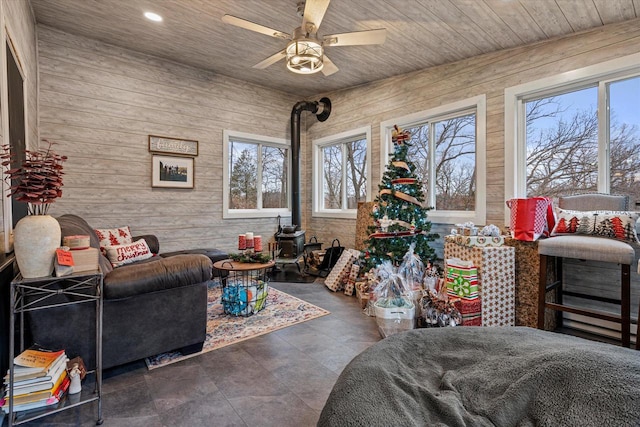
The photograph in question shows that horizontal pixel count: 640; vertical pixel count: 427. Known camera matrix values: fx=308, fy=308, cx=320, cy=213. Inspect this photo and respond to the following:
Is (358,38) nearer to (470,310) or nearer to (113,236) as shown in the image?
(470,310)

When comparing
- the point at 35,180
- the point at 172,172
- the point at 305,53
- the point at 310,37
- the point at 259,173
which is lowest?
the point at 35,180

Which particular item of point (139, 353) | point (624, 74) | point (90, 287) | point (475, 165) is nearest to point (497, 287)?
point (475, 165)

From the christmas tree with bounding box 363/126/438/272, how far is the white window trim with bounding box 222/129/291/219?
249 cm

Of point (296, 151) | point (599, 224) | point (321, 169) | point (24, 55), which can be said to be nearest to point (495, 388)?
point (599, 224)

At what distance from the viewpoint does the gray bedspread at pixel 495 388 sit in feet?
2.56

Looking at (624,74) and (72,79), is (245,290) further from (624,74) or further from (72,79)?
(624,74)

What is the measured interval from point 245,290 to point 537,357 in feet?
9.40

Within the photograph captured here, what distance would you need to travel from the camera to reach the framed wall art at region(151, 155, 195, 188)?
457cm

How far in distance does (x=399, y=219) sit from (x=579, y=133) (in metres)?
2.06

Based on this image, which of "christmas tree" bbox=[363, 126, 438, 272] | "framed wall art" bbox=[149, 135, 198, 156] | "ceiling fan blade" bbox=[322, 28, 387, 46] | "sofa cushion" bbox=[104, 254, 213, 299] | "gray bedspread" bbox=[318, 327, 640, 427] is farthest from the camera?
"framed wall art" bbox=[149, 135, 198, 156]

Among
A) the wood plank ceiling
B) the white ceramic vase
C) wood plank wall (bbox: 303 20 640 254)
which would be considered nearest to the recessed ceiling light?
the wood plank ceiling

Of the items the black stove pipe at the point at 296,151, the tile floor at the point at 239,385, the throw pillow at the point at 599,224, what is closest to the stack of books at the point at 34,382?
the tile floor at the point at 239,385

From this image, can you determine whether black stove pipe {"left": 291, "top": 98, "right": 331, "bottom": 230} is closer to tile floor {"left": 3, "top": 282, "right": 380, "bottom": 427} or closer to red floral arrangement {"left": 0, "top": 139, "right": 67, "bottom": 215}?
tile floor {"left": 3, "top": 282, "right": 380, "bottom": 427}

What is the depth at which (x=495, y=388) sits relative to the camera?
3.06 ft
